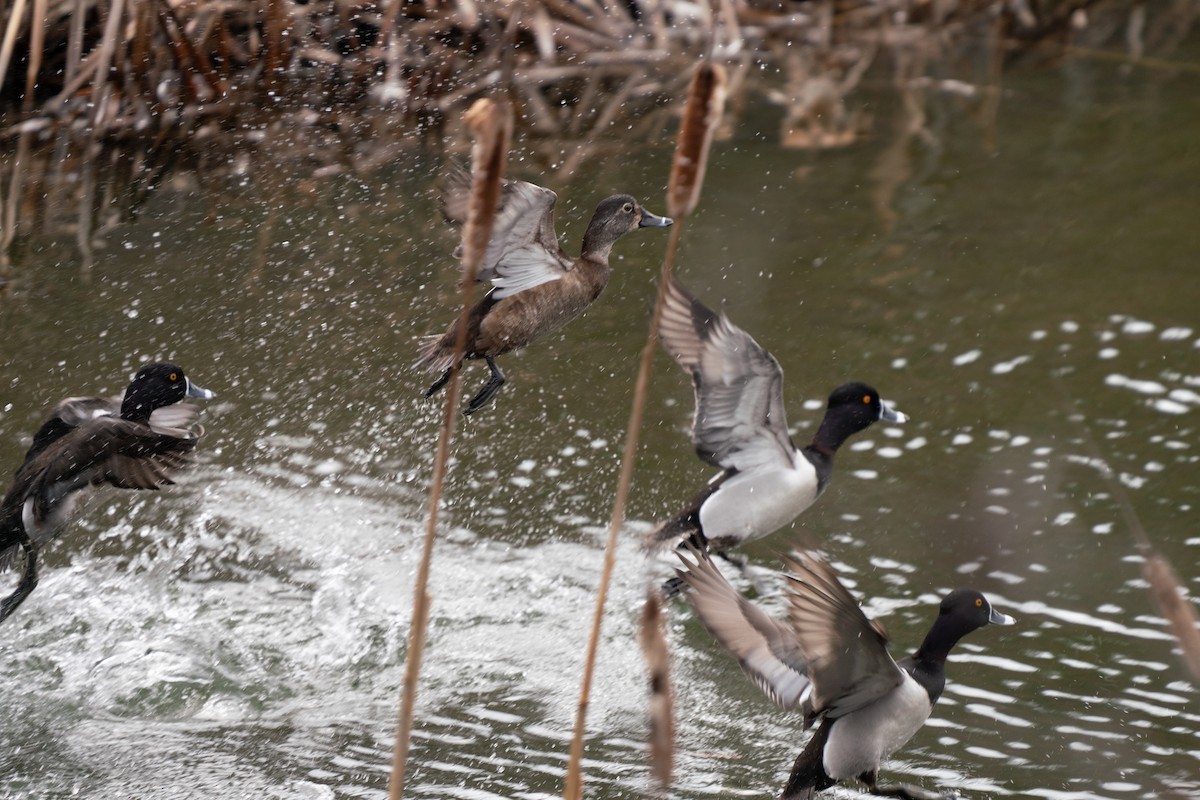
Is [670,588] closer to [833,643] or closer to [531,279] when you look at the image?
[531,279]

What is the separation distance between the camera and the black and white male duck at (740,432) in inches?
177

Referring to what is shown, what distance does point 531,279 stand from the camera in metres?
5.18

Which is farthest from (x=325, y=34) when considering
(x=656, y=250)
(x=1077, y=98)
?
(x=1077, y=98)

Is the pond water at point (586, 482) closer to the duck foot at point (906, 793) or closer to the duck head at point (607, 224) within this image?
the duck foot at point (906, 793)

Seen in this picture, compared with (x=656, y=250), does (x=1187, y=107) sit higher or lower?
higher

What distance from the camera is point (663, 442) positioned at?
602 cm

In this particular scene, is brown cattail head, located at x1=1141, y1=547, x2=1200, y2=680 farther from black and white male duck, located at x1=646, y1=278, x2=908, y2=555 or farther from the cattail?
the cattail

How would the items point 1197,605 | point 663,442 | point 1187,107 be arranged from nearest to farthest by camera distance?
point 1197,605 < point 663,442 < point 1187,107

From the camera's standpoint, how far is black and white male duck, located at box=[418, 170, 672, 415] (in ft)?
16.4

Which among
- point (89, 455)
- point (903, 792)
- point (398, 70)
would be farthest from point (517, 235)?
point (398, 70)

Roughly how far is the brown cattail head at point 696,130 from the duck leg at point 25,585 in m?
3.68

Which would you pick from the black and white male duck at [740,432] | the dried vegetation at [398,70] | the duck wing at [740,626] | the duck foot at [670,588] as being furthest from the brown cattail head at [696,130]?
the dried vegetation at [398,70]

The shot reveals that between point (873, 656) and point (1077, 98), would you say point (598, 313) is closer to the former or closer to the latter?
point (873, 656)

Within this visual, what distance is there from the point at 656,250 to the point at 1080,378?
2.31 metres
